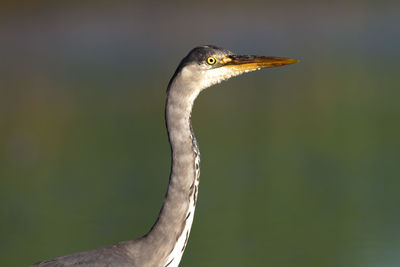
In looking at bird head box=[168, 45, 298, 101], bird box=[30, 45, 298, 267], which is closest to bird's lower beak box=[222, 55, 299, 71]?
bird head box=[168, 45, 298, 101]

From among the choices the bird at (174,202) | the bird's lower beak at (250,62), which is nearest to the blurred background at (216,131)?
the bird at (174,202)

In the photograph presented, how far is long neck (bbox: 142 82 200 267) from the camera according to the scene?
15.8 feet

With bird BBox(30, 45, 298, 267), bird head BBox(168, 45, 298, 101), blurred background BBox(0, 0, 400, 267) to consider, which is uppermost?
bird head BBox(168, 45, 298, 101)

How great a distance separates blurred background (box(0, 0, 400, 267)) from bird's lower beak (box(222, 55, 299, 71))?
2.46 metres

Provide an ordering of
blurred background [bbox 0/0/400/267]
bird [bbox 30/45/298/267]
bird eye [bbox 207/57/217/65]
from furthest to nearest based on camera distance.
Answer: blurred background [bbox 0/0/400/267], bird eye [bbox 207/57/217/65], bird [bbox 30/45/298/267]

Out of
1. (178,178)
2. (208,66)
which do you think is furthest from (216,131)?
(178,178)

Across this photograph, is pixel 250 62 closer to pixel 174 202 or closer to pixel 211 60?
pixel 211 60

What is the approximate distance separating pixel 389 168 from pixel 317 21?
11930 millimetres

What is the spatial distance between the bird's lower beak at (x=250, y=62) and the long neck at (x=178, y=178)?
0.39 m

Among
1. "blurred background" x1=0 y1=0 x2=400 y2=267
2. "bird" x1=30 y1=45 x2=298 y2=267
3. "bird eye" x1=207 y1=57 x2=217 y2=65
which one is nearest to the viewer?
"bird" x1=30 y1=45 x2=298 y2=267

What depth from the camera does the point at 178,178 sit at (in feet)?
15.8

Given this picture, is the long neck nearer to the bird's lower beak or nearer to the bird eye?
the bird eye

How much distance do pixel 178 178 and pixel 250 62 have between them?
84cm

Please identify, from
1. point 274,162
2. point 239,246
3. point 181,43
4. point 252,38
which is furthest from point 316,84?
point 239,246
